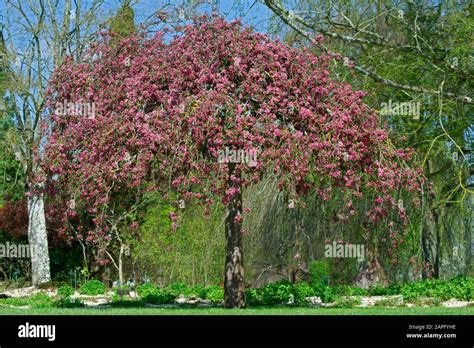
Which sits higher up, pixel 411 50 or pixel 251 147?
pixel 411 50

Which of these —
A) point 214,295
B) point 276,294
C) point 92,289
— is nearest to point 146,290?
point 92,289

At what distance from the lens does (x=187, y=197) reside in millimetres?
8984

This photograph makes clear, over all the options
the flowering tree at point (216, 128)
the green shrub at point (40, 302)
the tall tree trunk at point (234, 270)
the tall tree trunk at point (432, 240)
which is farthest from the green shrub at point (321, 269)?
the flowering tree at point (216, 128)

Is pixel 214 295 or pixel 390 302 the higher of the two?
pixel 214 295

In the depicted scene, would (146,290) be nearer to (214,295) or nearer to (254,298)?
(214,295)

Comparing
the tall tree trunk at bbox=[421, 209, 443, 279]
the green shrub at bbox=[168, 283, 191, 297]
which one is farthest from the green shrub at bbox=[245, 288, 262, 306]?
the tall tree trunk at bbox=[421, 209, 443, 279]

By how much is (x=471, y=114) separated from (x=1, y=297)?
36.5 feet

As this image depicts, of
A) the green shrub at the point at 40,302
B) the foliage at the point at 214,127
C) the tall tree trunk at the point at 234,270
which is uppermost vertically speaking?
the foliage at the point at 214,127

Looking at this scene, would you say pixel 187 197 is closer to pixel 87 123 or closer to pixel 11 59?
pixel 87 123

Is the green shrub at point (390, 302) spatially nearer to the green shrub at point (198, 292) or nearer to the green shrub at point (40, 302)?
the green shrub at point (198, 292)

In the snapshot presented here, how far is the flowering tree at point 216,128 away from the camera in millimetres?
9023

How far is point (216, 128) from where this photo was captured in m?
9.00

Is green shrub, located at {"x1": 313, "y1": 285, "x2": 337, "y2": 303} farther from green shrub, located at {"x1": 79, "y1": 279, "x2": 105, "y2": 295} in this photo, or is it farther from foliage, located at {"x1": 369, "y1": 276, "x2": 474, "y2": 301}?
green shrub, located at {"x1": 79, "y1": 279, "x2": 105, "y2": 295}

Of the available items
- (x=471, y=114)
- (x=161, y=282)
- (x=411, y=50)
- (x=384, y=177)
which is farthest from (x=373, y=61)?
(x=161, y=282)
